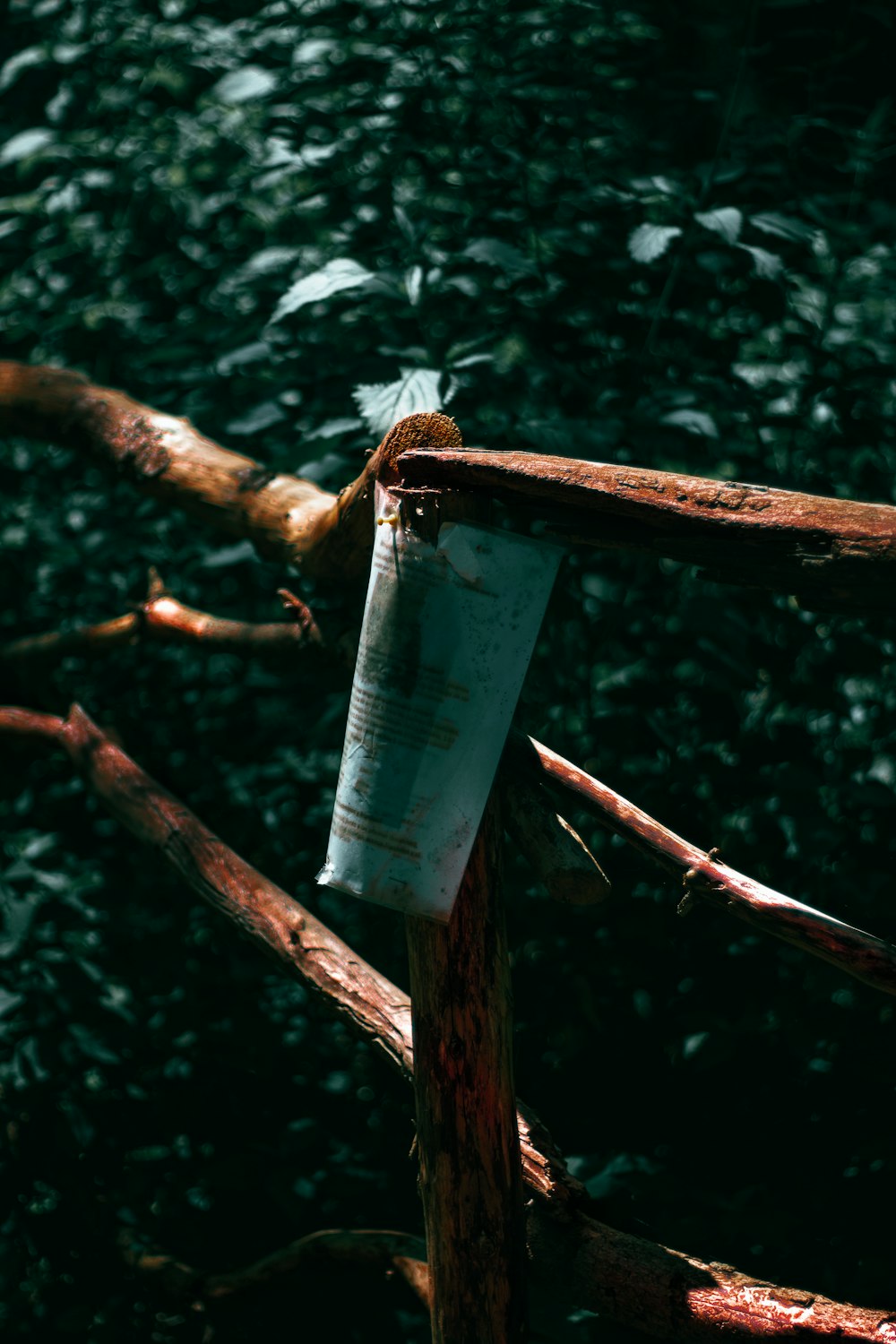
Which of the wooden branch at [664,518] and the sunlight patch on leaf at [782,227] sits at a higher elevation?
the sunlight patch on leaf at [782,227]

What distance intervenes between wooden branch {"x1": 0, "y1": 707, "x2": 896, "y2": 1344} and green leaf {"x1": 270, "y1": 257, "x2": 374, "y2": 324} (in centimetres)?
101

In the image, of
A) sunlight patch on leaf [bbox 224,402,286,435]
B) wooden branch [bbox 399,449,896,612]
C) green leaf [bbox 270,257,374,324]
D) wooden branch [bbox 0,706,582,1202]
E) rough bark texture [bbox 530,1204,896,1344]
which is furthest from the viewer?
sunlight patch on leaf [bbox 224,402,286,435]

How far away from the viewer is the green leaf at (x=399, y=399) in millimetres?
1664

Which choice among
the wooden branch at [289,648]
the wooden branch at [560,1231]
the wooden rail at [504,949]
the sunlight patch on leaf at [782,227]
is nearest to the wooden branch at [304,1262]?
the wooden rail at [504,949]

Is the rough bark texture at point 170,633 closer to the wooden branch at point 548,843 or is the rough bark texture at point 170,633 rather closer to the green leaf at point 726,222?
the wooden branch at point 548,843

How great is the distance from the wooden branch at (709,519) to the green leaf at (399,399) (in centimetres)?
32

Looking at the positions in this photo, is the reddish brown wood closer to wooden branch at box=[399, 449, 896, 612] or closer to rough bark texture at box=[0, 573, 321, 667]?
rough bark texture at box=[0, 573, 321, 667]

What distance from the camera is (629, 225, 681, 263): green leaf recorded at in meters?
1.87

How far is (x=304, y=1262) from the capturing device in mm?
2115

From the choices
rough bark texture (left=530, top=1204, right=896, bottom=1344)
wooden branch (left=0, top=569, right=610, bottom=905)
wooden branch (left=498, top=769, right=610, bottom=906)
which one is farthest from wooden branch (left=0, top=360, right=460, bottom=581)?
rough bark texture (left=530, top=1204, right=896, bottom=1344)

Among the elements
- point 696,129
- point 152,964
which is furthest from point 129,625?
point 696,129

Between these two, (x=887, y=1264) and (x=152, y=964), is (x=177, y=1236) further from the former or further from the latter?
(x=887, y=1264)

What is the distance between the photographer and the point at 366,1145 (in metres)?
2.38

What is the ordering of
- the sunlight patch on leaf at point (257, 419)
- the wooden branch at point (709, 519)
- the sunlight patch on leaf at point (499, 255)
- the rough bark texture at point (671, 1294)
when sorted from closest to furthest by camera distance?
the wooden branch at point (709, 519)
the rough bark texture at point (671, 1294)
the sunlight patch on leaf at point (499, 255)
the sunlight patch on leaf at point (257, 419)
